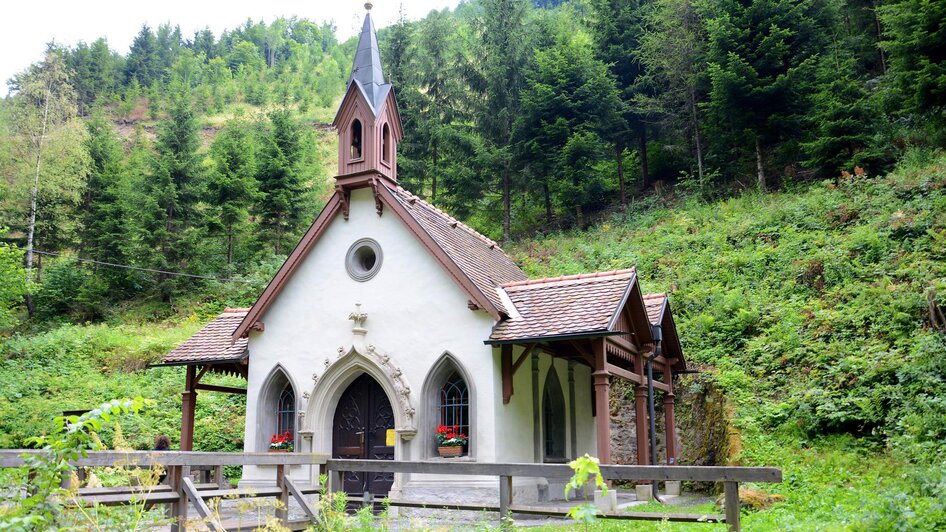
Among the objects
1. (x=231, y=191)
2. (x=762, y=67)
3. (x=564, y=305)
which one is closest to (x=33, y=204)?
(x=231, y=191)

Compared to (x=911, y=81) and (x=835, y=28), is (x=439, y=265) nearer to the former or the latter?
(x=911, y=81)

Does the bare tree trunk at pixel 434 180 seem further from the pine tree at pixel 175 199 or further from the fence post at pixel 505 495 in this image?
the fence post at pixel 505 495

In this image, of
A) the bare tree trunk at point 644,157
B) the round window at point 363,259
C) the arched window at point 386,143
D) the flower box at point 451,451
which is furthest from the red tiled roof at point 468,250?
the bare tree trunk at point 644,157

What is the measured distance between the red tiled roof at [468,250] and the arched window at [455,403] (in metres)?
1.70

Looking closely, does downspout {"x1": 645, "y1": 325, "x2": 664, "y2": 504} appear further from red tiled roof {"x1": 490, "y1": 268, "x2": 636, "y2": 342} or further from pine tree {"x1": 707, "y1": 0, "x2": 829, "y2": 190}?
pine tree {"x1": 707, "y1": 0, "x2": 829, "y2": 190}

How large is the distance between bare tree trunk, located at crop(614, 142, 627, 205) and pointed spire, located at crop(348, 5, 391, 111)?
695 inches

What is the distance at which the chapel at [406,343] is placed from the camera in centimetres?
1286

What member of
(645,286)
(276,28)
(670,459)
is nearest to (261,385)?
(670,459)

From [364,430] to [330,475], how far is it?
3788mm

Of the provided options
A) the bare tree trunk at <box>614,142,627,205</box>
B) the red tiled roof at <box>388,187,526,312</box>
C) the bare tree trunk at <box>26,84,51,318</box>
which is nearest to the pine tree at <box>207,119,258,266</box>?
the bare tree trunk at <box>26,84,51,318</box>

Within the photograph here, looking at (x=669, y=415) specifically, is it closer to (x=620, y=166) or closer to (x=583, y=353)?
(x=583, y=353)

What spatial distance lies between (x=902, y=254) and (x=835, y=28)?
50.7ft

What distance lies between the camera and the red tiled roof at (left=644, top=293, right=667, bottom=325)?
47.6 ft

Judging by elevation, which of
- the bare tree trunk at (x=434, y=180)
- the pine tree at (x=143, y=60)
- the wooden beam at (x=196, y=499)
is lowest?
the wooden beam at (x=196, y=499)
